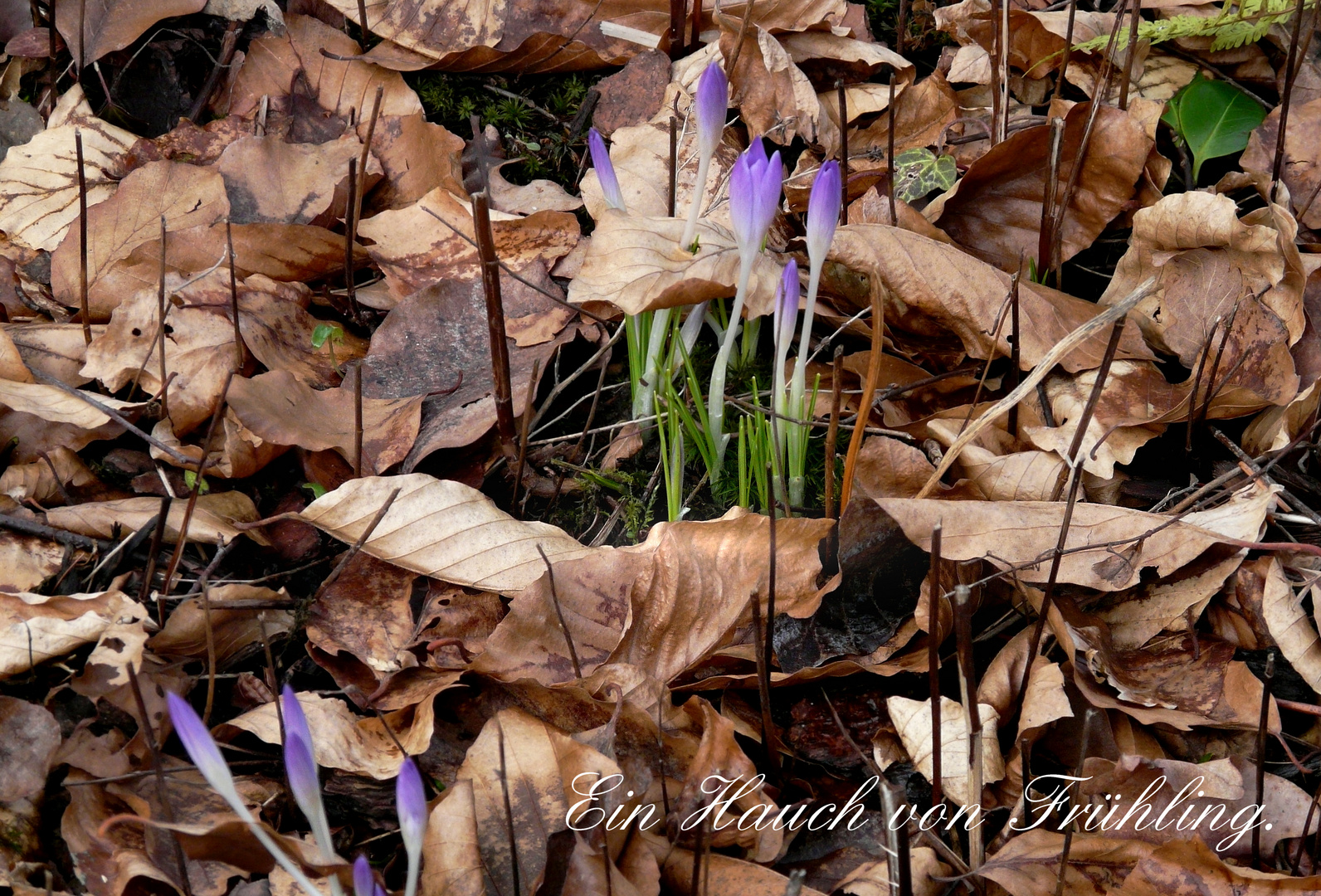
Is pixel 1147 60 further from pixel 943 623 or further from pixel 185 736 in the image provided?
pixel 185 736

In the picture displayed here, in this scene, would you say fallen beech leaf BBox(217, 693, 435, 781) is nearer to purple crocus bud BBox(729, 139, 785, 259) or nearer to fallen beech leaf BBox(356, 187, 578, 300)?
purple crocus bud BBox(729, 139, 785, 259)

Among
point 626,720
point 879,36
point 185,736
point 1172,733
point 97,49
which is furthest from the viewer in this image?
point 879,36

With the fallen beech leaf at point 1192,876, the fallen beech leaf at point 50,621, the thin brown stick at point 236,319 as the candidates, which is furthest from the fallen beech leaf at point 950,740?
the thin brown stick at point 236,319

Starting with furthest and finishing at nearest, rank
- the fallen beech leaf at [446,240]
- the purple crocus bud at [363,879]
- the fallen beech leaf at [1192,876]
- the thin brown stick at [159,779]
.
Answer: the fallen beech leaf at [446,240] < the fallen beech leaf at [1192,876] < the thin brown stick at [159,779] < the purple crocus bud at [363,879]

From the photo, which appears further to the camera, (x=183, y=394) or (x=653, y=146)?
(x=653, y=146)

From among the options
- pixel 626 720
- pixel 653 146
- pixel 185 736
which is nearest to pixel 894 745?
pixel 626 720

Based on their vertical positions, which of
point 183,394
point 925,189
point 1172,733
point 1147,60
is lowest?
point 1172,733

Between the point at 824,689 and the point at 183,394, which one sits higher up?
the point at 183,394

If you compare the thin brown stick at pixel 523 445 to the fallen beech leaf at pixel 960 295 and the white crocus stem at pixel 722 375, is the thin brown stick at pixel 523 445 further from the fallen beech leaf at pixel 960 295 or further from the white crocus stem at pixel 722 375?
the fallen beech leaf at pixel 960 295
